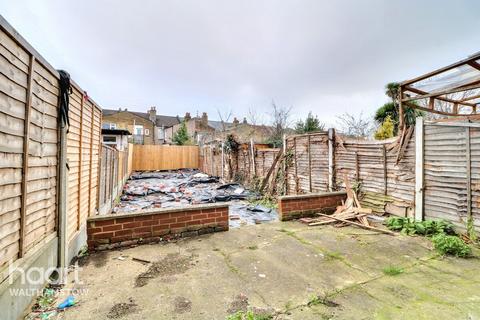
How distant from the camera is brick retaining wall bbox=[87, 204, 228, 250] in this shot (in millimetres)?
3219

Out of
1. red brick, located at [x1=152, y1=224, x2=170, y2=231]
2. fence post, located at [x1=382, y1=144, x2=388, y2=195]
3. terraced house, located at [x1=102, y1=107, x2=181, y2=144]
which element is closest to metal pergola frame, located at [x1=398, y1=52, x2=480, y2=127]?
fence post, located at [x1=382, y1=144, x2=388, y2=195]

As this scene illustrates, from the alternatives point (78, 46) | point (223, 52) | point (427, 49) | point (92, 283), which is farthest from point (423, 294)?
point (78, 46)

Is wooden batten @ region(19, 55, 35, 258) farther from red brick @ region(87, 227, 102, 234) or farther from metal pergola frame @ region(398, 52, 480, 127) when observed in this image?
metal pergola frame @ region(398, 52, 480, 127)

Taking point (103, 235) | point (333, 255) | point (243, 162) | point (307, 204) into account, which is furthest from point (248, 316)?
point (243, 162)

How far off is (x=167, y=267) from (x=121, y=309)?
31.8 inches

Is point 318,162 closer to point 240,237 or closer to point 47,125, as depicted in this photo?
point 240,237

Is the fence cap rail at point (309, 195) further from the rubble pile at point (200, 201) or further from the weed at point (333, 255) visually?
the weed at point (333, 255)

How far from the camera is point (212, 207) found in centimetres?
400

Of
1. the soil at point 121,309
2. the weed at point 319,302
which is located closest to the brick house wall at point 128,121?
the soil at point 121,309

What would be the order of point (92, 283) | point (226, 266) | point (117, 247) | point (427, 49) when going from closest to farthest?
point (92, 283)
point (226, 266)
point (117, 247)
point (427, 49)

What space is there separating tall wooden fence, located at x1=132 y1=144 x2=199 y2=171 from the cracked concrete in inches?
645

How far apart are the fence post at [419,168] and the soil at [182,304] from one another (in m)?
4.47

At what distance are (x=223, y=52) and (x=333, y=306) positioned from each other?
10.0 meters

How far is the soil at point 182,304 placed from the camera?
197cm
